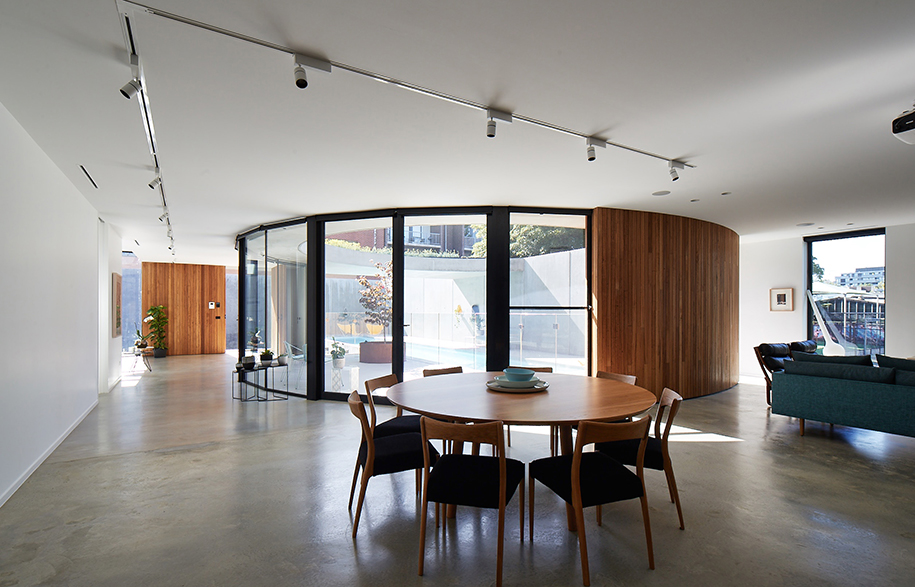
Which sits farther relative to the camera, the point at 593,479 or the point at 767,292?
the point at 767,292

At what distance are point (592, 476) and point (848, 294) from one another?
28.6ft

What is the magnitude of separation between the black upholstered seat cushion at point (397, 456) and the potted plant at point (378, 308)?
3.42m

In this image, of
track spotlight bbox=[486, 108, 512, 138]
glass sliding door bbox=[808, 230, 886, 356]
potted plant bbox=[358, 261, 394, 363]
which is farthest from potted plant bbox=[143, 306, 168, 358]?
glass sliding door bbox=[808, 230, 886, 356]

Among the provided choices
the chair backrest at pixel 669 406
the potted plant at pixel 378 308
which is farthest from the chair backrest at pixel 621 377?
the potted plant at pixel 378 308

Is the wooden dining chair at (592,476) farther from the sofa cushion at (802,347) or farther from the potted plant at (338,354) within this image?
the sofa cushion at (802,347)

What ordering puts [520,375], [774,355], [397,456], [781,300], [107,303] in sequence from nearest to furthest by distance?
[397,456] → [520,375] → [774,355] → [107,303] → [781,300]

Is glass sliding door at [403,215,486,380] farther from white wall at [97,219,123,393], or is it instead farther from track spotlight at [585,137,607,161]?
white wall at [97,219,123,393]

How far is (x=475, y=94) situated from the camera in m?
2.85

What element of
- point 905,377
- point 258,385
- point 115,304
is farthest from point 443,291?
point 115,304

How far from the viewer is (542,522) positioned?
295 centimetres

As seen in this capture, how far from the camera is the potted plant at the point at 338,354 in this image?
6793mm

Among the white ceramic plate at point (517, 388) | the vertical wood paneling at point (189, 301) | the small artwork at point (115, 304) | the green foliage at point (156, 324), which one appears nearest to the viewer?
the white ceramic plate at point (517, 388)

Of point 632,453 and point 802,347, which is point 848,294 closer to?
point 802,347

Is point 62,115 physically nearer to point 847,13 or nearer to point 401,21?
point 401,21
